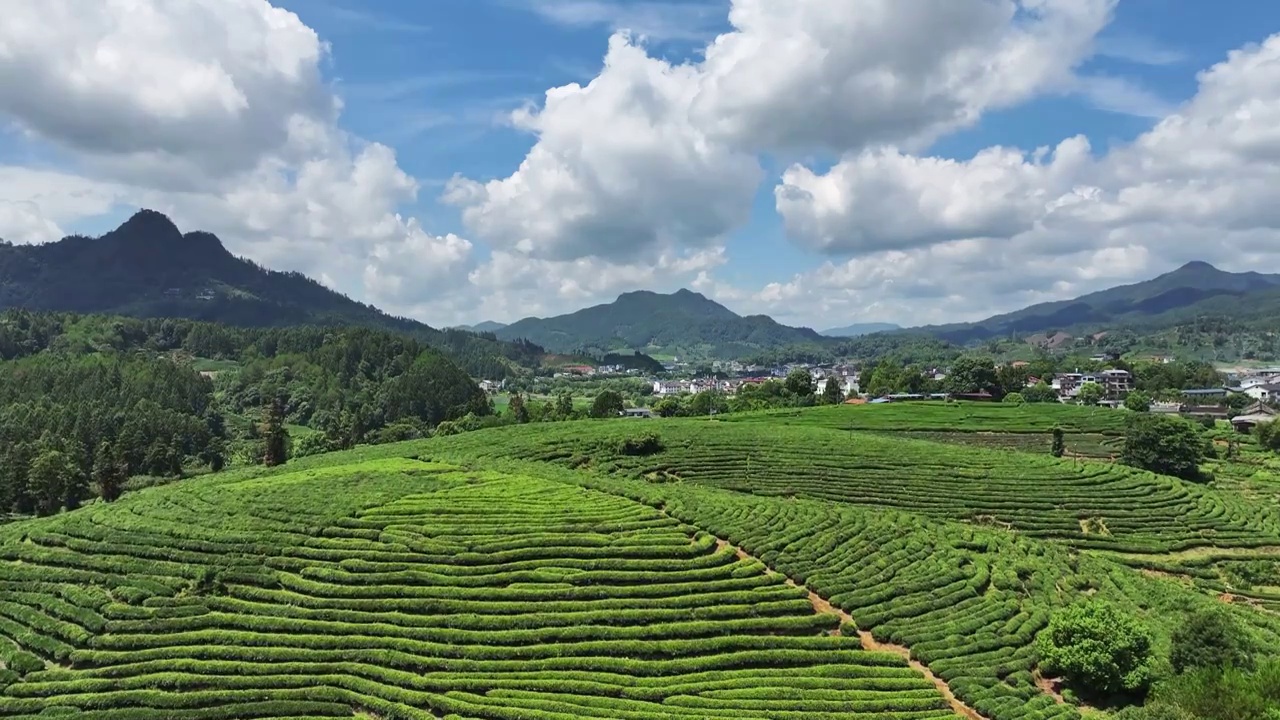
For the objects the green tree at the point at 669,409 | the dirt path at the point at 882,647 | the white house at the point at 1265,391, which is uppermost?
the green tree at the point at 669,409

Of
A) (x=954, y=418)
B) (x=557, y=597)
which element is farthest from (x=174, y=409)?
(x=954, y=418)

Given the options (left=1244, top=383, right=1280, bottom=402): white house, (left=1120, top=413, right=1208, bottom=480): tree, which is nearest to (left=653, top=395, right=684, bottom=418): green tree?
(left=1120, top=413, right=1208, bottom=480): tree

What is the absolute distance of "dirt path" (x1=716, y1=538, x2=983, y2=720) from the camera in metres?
30.9

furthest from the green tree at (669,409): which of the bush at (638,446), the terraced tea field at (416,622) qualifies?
the terraced tea field at (416,622)

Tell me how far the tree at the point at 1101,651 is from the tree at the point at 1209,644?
133 centimetres

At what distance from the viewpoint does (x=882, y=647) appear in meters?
36.1

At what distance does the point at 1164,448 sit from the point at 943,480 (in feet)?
106

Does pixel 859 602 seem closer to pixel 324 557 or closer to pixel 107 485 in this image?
pixel 324 557

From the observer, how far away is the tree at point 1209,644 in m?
30.2

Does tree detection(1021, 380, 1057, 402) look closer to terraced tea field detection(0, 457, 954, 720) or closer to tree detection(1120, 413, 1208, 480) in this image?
tree detection(1120, 413, 1208, 480)

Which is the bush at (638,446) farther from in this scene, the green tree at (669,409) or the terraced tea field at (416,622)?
the green tree at (669,409)

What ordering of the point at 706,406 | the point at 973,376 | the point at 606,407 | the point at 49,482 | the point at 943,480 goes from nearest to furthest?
the point at 943,480 < the point at 49,482 < the point at 606,407 < the point at 706,406 < the point at 973,376

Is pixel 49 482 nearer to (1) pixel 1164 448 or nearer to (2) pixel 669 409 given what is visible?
(2) pixel 669 409

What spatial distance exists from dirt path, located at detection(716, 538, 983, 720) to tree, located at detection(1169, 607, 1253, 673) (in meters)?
5.45
